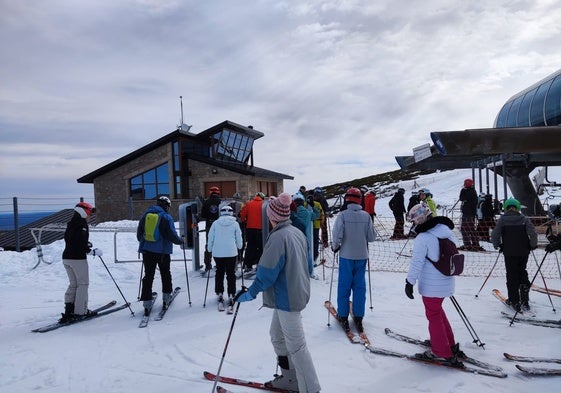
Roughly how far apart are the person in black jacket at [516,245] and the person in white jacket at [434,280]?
2.41 meters

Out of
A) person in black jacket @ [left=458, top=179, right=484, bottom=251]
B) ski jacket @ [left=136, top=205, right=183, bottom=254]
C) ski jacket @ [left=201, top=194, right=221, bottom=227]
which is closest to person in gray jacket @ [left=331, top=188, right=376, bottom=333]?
ski jacket @ [left=136, top=205, right=183, bottom=254]

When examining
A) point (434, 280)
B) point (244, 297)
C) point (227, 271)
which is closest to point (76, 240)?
point (227, 271)

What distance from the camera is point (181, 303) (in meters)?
6.62

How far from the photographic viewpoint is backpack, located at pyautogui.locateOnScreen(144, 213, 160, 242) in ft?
19.3

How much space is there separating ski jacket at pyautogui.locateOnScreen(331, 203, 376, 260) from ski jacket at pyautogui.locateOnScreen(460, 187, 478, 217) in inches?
271

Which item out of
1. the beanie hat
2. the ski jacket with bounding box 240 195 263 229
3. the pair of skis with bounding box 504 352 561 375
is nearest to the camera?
the beanie hat

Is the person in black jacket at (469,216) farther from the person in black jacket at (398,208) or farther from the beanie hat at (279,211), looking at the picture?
the beanie hat at (279,211)

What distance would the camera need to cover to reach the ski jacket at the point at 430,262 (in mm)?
3922

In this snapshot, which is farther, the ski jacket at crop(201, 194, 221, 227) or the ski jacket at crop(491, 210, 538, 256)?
the ski jacket at crop(201, 194, 221, 227)

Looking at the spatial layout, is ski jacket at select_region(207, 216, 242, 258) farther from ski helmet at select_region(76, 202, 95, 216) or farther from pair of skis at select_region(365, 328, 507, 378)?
pair of skis at select_region(365, 328, 507, 378)

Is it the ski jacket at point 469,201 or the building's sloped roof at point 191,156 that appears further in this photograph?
the building's sloped roof at point 191,156

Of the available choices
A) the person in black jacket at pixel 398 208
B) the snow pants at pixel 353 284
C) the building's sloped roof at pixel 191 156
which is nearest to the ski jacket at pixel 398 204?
the person in black jacket at pixel 398 208

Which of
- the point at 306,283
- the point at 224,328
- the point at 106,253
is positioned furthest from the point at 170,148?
the point at 306,283

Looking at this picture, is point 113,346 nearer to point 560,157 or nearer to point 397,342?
point 397,342
